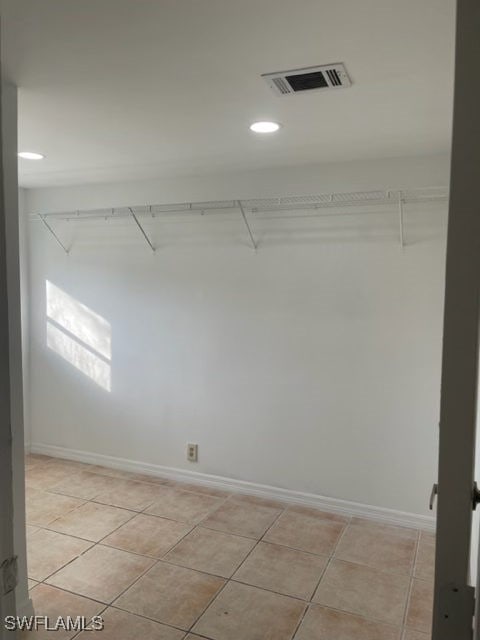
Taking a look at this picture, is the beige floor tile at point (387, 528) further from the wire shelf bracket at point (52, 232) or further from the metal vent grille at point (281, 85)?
the wire shelf bracket at point (52, 232)

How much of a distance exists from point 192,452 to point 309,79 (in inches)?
107

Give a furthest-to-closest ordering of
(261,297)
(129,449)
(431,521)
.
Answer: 1. (129,449)
2. (261,297)
3. (431,521)

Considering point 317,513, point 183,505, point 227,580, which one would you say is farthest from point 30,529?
point 317,513

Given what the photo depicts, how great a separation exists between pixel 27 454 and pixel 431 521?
3293 mm

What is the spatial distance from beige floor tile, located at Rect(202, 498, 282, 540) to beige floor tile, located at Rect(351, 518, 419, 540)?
523 mm

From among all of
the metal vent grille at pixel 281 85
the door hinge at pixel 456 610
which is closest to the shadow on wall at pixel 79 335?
the metal vent grille at pixel 281 85

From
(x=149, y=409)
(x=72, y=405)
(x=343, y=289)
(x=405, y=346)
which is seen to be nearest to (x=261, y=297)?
(x=343, y=289)

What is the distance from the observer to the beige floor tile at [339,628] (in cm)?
210

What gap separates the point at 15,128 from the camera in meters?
2.03

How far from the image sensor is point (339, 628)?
2.15m

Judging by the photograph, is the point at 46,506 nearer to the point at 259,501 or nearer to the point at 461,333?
the point at 259,501

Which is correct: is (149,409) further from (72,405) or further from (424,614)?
(424,614)

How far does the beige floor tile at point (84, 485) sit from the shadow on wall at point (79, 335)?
2.26 ft

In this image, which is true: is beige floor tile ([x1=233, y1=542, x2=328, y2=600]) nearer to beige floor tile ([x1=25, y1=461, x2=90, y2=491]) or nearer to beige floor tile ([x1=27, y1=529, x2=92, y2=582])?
beige floor tile ([x1=27, y1=529, x2=92, y2=582])
